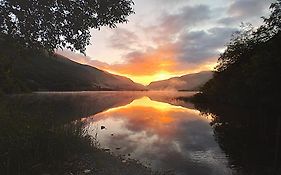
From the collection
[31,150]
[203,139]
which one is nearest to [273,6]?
[203,139]

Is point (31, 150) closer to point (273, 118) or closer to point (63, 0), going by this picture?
point (63, 0)

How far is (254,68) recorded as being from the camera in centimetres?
4844

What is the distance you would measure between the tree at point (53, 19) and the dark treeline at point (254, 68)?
116ft

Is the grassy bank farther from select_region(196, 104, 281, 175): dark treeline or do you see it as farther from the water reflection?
select_region(196, 104, 281, 175): dark treeline

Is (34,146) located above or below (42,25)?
below

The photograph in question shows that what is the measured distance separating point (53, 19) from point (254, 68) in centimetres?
4240

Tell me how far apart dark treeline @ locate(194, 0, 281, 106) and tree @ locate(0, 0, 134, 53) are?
116 feet

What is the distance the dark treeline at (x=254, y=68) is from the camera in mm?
44750

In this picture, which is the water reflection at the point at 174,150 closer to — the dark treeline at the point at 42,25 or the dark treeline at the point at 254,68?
the dark treeline at the point at 42,25

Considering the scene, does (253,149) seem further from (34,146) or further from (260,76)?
(260,76)

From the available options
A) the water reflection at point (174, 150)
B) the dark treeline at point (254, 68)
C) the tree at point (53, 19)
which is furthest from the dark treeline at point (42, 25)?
the dark treeline at point (254, 68)

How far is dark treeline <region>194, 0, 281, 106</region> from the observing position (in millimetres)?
44750

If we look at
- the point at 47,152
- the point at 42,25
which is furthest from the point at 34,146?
the point at 42,25

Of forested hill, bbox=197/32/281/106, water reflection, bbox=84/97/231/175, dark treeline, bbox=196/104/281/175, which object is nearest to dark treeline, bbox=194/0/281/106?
forested hill, bbox=197/32/281/106
